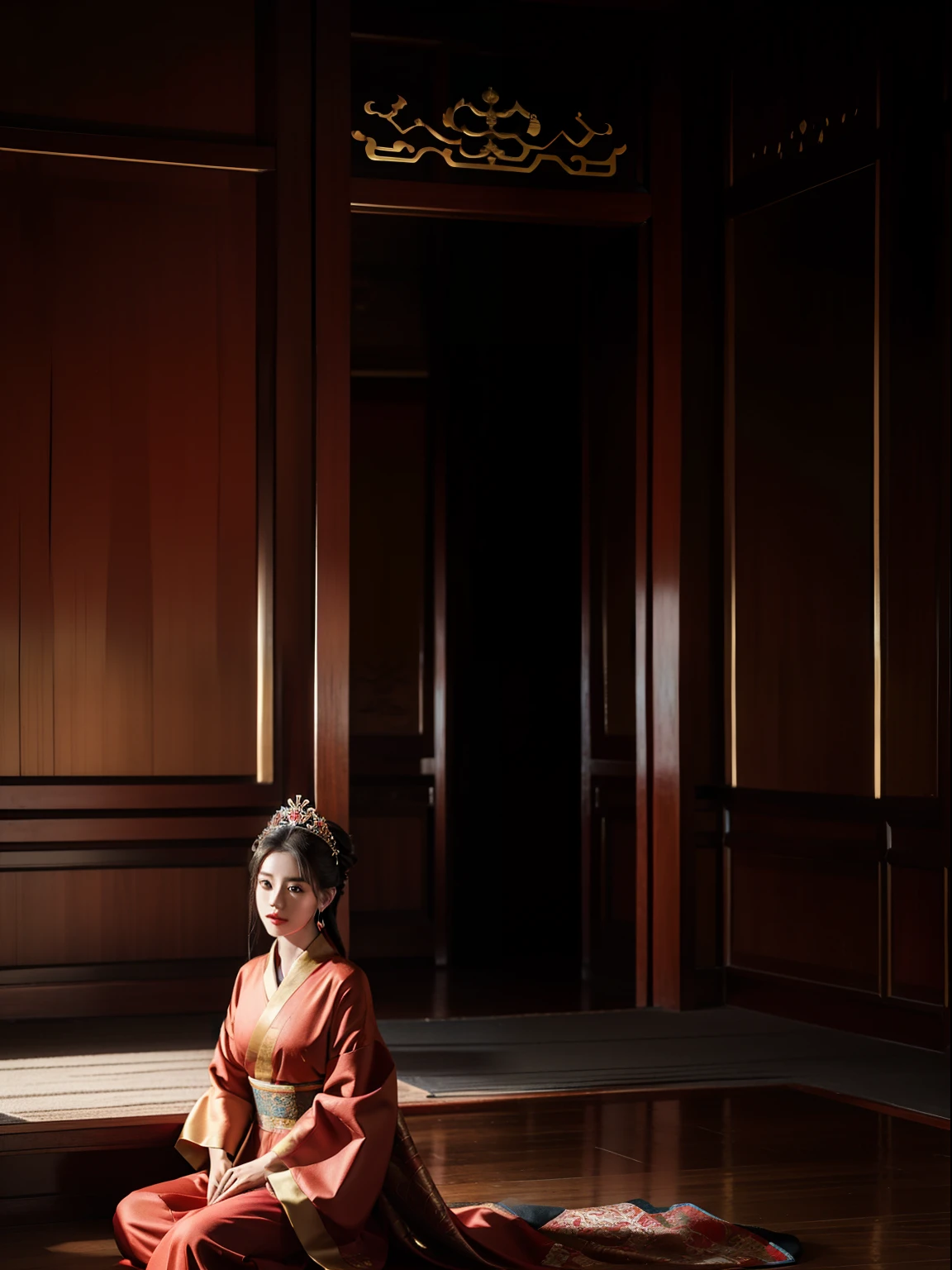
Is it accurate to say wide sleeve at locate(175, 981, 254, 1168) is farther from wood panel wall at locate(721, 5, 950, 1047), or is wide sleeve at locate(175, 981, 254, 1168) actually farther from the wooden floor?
wood panel wall at locate(721, 5, 950, 1047)

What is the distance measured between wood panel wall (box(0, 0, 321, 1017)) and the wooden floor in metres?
1.35

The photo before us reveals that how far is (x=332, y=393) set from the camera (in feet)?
16.5

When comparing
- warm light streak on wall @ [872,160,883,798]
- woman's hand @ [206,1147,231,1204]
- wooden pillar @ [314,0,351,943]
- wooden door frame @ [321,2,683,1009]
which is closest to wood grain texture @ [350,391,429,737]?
wooden door frame @ [321,2,683,1009]

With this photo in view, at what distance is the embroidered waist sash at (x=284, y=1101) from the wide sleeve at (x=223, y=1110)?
5cm

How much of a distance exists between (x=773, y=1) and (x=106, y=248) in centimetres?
220

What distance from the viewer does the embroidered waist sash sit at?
9.42 feet

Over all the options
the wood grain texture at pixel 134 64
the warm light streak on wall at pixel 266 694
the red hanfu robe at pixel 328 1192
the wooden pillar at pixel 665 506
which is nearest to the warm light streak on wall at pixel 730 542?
the wooden pillar at pixel 665 506

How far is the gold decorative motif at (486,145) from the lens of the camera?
5184 mm

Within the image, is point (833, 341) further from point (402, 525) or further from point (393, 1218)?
point (393, 1218)

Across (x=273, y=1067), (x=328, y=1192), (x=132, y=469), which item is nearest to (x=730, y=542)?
(x=132, y=469)

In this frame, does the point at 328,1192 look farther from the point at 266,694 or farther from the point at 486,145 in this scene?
the point at 486,145

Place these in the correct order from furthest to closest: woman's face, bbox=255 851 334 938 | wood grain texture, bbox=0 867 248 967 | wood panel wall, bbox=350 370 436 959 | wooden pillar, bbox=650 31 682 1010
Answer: wood panel wall, bbox=350 370 436 959, wooden pillar, bbox=650 31 682 1010, wood grain texture, bbox=0 867 248 967, woman's face, bbox=255 851 334 938

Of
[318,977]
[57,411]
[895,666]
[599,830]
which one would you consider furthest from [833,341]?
[318,977]

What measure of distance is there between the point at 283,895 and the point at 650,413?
9.93ft
